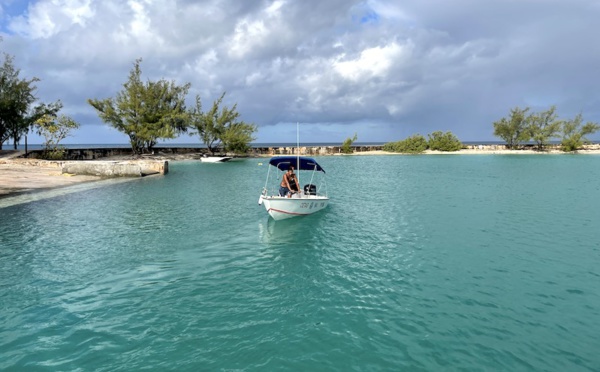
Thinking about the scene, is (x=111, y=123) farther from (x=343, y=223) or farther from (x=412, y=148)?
(x=412, y=148)

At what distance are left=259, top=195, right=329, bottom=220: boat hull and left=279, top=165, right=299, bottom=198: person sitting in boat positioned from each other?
76 centimetres

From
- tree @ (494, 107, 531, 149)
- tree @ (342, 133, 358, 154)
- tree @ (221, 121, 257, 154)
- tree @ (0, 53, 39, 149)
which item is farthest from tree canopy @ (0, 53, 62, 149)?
tree @ (494, 107, 531, 149)

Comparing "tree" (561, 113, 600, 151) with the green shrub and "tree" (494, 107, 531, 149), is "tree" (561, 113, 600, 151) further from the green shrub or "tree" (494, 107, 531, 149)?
the green shrub

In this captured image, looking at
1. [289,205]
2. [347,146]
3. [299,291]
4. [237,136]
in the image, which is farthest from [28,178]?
[347,146]

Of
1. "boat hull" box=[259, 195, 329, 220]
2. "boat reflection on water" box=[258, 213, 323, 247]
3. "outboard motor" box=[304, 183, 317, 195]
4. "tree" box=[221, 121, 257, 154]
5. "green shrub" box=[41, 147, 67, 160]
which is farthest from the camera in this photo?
"tree" box=[221, 121, 257, 154]

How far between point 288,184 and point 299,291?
1092 centimetres

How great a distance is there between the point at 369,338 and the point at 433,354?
148 centimetres

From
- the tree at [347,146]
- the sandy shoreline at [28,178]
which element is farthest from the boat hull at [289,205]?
the tree at [347,146]

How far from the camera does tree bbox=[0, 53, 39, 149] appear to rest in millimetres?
56719

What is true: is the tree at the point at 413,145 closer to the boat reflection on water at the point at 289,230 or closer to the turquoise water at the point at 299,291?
the turquoise water at the point at 299,291

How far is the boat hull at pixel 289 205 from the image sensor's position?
20.5 metres

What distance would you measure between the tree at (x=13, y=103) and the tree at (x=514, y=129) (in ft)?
397

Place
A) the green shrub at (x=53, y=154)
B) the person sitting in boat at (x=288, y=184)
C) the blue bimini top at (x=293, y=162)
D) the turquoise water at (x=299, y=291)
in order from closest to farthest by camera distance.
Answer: the turquoise water at (x=299, y=291) → the person sitting in boat at (x=288, y=184) → the blue bimini top at (x=293, y=162) → the green shrub at (x=53, y=154)

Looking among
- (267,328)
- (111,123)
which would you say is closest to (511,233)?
(267,328)
